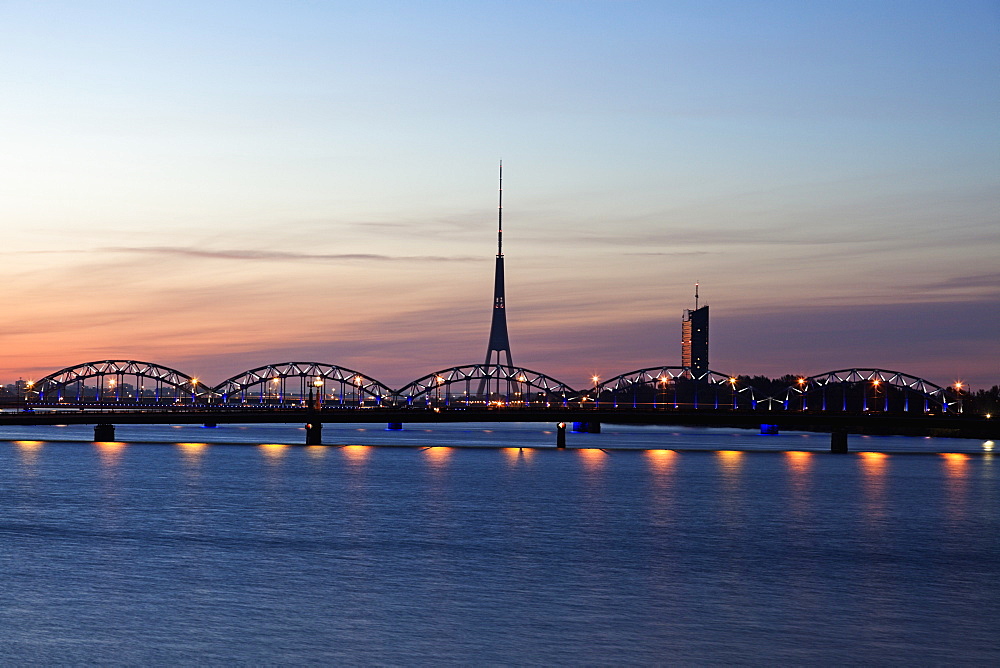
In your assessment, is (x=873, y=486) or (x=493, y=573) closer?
(x=493, y=573)

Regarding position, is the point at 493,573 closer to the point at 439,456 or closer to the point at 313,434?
the point at 439,456

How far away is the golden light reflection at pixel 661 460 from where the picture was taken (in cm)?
11381

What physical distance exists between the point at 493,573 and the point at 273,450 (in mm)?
115428

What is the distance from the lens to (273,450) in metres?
152

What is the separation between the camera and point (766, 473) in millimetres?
105250

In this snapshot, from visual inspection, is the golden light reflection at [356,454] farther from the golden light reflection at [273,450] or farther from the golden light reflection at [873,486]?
the golden light reflection at [873,486]

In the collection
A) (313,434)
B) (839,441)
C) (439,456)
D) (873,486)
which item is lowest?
(439,456)

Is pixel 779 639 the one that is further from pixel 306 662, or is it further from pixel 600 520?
pixel 600 520

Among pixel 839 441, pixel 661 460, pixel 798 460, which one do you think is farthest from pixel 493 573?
pixel 839 441

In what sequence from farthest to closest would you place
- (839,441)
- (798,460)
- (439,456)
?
1. (839,441)
2. (439,456)
3. (798,460)

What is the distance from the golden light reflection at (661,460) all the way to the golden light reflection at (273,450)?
37363 mm

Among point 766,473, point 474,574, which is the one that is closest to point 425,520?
point 474,574

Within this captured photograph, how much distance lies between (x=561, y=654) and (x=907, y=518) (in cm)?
4240

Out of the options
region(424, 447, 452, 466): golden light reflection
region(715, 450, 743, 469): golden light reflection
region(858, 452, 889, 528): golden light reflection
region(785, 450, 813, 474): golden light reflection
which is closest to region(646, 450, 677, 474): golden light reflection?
region(715, 450, 743, 469): golden light reflection
